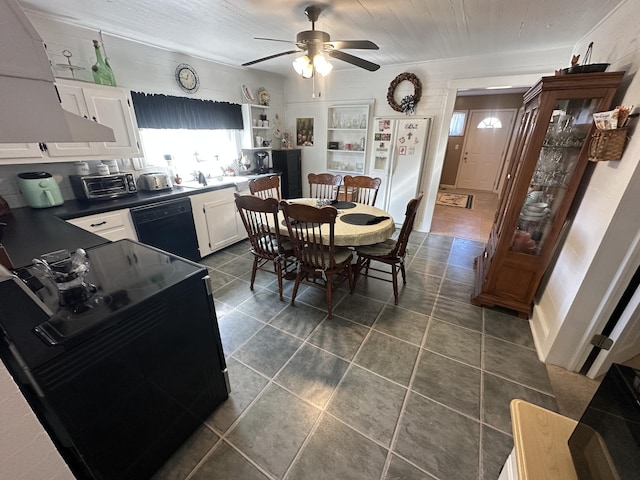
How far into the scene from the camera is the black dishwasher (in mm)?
2605

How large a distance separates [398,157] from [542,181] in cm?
222

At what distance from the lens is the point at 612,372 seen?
715 millimetres

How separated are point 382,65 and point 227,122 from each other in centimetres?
241

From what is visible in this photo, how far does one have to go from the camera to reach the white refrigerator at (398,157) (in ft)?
12.8

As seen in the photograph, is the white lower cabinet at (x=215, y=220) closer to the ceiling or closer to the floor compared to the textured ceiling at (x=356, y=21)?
closer to the floor

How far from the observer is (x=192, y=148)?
144 inches

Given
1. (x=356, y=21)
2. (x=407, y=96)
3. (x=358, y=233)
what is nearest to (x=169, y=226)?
(x=358, y=233)

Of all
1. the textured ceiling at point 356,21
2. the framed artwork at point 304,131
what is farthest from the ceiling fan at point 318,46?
the framed artwork at point 304,131

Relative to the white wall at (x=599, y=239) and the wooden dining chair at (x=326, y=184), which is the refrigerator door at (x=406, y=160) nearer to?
the wooden dining chair at (x=326, y=184)

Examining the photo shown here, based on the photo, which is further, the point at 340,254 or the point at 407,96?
the point at 407,96

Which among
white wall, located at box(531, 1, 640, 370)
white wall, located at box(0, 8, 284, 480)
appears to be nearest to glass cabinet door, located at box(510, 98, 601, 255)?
white wall, located at box(531, 1, 640, 370)

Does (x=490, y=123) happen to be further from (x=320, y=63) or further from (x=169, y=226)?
(x=169, y=226)

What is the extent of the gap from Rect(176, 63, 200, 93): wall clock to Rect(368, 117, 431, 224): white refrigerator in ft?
8.56

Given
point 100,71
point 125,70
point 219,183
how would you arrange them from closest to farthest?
point 100,71 < point 125,70 < point 219,183
